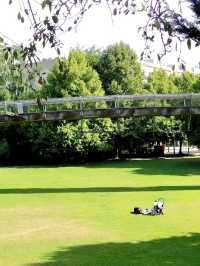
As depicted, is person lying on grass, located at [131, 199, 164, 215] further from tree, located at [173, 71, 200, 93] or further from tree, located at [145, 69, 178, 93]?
tree, located at [173, 71, 200, 93]

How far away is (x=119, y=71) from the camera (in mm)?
68625

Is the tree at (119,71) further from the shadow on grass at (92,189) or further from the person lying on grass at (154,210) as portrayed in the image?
the person lying on grass at (154,210)

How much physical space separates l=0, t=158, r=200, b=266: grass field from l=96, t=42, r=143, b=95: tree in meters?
28.3

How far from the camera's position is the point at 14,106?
39.1 metres

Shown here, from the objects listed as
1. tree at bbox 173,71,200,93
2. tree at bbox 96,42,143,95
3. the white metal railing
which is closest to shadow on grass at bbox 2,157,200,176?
the white metal railing

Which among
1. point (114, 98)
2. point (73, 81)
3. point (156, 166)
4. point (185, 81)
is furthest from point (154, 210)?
point (185, 81)

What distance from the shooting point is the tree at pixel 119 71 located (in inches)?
2616

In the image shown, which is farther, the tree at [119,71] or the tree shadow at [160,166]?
the tree at [119,71]

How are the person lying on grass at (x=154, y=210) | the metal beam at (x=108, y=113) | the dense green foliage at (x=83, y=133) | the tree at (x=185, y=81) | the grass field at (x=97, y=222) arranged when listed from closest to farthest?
the grass field at (x=97, y=222) → the person lying on grass at (x=154, y=210) → the metal beam at (x=108, y=113) → the dense green foliage at (x=83, y=133) → the tree at (x=185, y=81)

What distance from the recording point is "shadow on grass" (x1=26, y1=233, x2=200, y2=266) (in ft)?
47.5

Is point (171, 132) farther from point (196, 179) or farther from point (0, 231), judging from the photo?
point (0, 231)

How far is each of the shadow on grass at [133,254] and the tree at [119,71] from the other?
4929cm

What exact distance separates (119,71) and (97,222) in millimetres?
49008

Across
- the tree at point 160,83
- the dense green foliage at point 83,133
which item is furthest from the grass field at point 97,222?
the tree at point 160,83
